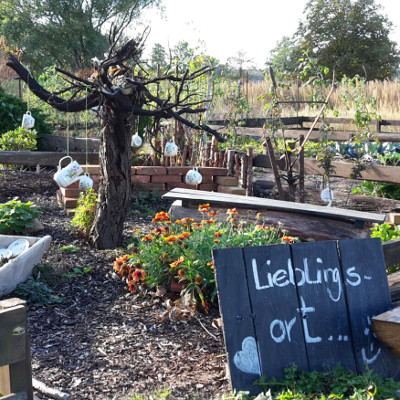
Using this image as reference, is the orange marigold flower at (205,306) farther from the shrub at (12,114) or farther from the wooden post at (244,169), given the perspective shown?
the shrub at (12,114)

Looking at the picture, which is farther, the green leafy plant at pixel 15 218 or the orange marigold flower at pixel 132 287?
the green leafy plant at pixel 15 218

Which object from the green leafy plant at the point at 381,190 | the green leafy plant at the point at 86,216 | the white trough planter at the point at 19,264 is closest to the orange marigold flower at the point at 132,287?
the white trough planter at the point at 19,264

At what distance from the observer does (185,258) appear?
14.1 ft

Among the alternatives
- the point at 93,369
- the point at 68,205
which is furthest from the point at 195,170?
the point at 93,369

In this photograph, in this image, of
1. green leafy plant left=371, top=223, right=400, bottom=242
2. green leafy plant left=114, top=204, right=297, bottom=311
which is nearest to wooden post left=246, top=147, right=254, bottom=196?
green leafy plant left=371, top=223, right=400, bottom=242

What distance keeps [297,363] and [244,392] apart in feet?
1.17

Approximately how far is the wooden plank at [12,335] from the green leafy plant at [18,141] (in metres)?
7.70

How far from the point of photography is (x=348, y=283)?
3.22 metres

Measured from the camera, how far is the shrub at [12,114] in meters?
10.9

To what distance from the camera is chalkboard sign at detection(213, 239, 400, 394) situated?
2.85m

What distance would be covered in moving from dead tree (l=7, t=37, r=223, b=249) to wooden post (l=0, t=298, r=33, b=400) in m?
2.99

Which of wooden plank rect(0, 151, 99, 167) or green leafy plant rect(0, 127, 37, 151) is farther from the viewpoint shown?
green leafy plant rect(0, 127, 37, 151)

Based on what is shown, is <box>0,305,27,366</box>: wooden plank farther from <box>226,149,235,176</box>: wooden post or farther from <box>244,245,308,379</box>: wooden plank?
<box>226,149,235,176</box>: wooden post

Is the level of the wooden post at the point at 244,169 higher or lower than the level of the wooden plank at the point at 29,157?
lower
